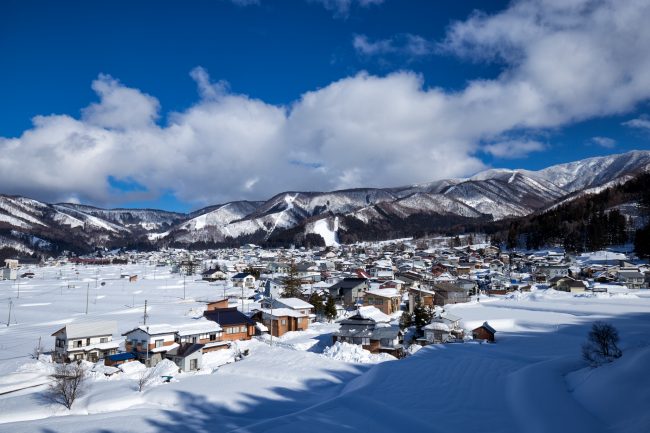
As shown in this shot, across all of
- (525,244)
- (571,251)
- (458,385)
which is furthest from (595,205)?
(458,385)

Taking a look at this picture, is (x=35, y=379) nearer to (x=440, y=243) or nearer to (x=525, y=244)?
(x=525, y=244)

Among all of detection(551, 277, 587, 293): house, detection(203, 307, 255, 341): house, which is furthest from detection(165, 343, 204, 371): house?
detection(551, 277, 587, 293): house

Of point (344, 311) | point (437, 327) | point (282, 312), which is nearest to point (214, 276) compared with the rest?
point (344, 311)

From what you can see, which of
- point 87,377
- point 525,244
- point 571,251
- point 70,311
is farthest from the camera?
point 525,244

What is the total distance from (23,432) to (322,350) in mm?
12742

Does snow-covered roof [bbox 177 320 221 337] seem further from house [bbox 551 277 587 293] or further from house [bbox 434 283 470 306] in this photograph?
house [bbox 551 277 587 293]

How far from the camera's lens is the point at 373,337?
65.2 ft

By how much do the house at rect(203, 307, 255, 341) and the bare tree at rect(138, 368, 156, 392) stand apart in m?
5.25

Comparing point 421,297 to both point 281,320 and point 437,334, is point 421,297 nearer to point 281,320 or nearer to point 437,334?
point 437,334

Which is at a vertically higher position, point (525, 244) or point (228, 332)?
point (525, 244)

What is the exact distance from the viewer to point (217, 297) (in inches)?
1565

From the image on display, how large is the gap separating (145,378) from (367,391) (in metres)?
8.21

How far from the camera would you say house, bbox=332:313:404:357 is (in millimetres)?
19719

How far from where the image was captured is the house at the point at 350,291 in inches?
1405
